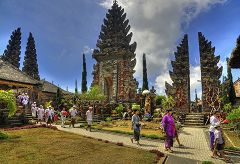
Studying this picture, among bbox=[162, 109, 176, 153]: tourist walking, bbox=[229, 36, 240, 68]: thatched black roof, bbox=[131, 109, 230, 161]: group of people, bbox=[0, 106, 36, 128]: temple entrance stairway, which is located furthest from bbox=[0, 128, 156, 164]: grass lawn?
bbox=[0, 106, 36, 128]: temple entrance stairway

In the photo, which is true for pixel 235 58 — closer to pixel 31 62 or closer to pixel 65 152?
pixel 65 152

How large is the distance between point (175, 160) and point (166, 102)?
24.3m

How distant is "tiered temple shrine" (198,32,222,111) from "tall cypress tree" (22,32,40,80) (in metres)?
34.7

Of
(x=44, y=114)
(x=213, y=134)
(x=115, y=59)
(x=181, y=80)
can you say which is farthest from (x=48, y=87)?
(x=213, y=134)

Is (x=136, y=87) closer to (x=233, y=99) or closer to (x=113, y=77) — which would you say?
(x=113, y=77)

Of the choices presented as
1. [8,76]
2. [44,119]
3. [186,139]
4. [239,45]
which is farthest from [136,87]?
[239,45]

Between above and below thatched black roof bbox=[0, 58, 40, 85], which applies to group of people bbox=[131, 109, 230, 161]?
below

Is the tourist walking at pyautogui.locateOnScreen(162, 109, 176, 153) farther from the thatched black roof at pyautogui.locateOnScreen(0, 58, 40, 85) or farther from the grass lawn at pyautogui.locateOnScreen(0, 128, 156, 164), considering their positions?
the thatched black roof at pyautogui.locateOnScreen(0, 58, 40, 85)

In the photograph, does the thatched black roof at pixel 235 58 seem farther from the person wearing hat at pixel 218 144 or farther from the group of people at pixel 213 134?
the person wearing hat at pixel 218 144

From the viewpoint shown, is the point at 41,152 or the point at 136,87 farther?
the point at 136,87

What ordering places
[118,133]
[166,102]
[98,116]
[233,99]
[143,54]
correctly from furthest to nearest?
[143,54], [233,99], [166,102], [98,116], [118,133]

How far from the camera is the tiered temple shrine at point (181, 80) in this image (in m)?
38.2

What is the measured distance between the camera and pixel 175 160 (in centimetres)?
1273

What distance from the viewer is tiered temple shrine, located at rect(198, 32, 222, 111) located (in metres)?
36.4
